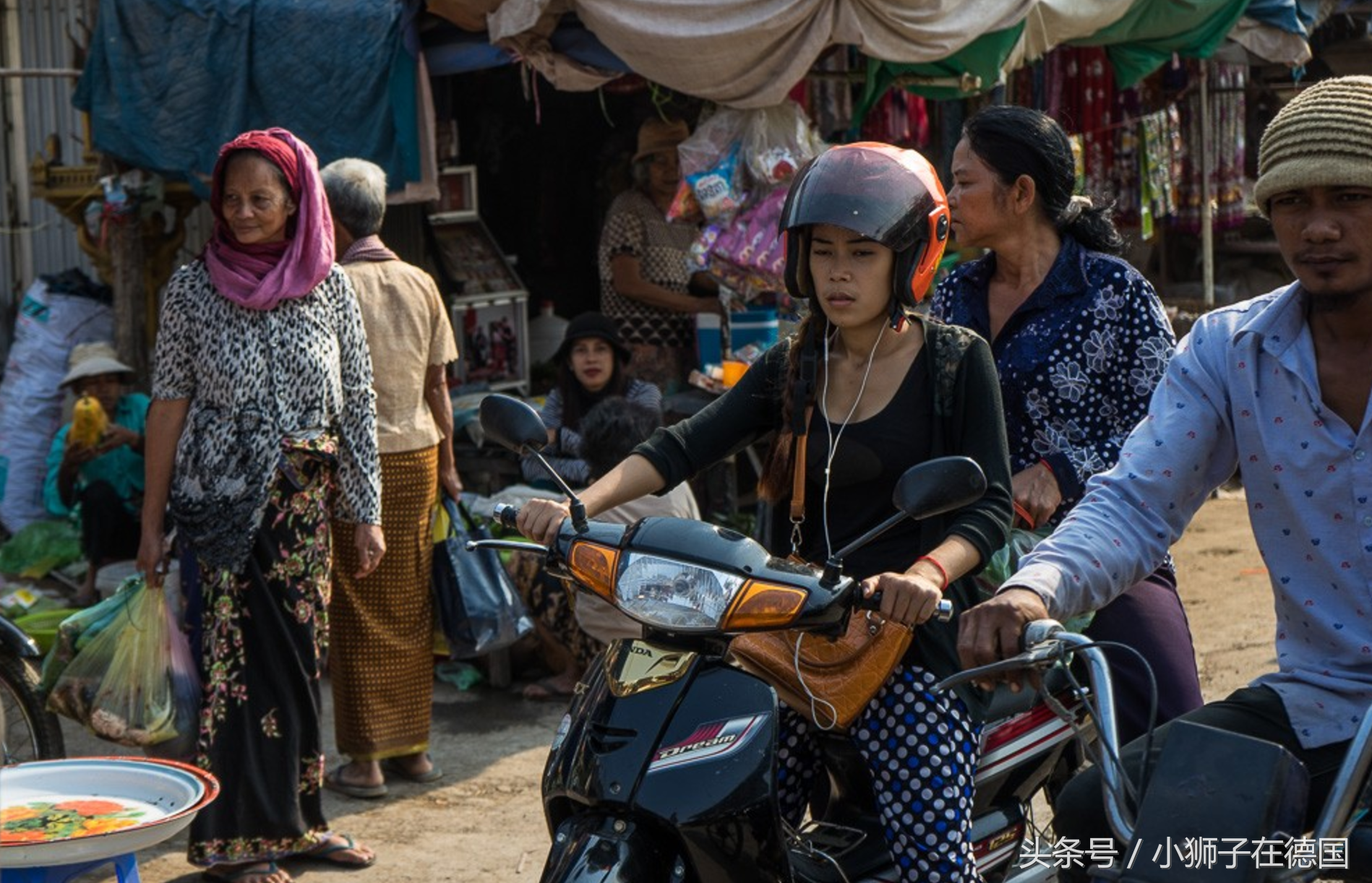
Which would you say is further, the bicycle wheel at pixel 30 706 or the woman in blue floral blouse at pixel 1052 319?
the bicycle wheel at pixel 30 706

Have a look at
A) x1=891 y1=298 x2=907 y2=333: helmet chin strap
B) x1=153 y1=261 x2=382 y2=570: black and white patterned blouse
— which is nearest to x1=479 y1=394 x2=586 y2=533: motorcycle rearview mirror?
x1=891 y1=298 x2=907 y2=333: helmet chin strap

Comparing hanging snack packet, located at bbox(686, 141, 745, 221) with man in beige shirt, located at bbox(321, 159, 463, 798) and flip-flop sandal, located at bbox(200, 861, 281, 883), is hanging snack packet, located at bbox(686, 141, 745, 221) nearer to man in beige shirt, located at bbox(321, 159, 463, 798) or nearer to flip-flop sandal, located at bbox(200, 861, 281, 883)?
man in beige shirt, located at bbox(321, 159, 463, 798)

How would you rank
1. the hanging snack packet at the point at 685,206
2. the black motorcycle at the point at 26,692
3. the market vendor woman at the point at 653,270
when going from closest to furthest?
the black motorcycle at the point at 26,692 < the hanging snack packet at the point at 685,206 < the market vendor woman at the point at 653,270

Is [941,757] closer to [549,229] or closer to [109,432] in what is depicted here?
[109,432]

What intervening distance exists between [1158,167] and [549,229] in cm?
379

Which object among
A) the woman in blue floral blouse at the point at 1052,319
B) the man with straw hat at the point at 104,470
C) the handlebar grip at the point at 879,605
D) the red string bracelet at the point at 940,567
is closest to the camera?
the handlebar grip at the point at 879,605

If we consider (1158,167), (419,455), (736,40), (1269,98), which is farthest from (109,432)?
(1269,98)

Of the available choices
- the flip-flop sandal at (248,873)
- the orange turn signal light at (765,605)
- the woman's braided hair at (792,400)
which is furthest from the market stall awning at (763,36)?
the orange turn signal light at (765,605)

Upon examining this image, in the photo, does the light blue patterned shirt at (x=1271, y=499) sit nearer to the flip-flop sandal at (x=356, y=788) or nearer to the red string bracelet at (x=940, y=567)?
the red string bracelet at (x=940, y=567)

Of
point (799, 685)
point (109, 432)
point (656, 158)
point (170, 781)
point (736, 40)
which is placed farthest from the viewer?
point (656, 158)

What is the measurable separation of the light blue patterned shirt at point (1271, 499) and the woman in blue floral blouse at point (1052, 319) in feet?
3.19

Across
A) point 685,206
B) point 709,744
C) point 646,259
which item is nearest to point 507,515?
point 709,744

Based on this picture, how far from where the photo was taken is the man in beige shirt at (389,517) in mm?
5961

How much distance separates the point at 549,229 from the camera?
424 inches
